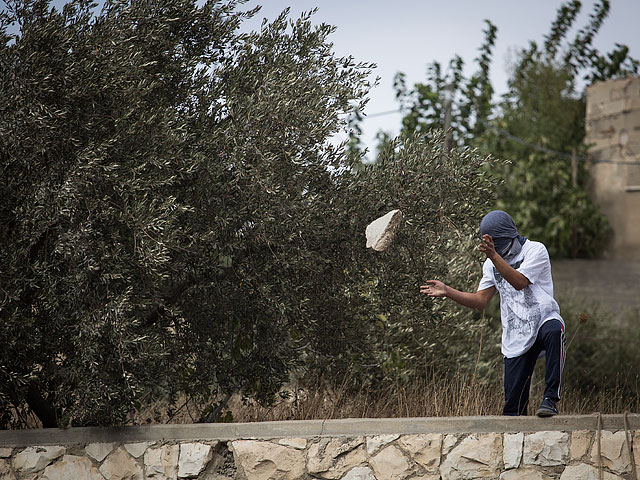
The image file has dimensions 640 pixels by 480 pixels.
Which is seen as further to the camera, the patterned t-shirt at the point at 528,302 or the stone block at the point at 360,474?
the stone block at the point at 360,474

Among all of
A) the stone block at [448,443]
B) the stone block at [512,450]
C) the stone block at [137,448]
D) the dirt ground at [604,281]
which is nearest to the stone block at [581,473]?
the stone block at [512,450]

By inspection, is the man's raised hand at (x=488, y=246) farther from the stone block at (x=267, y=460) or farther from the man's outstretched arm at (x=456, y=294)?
the stone block at (x=267, y=460)

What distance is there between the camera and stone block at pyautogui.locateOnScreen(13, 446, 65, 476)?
5.39 meters

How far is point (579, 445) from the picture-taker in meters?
5.01

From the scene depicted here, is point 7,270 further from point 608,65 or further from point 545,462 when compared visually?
point 608,65

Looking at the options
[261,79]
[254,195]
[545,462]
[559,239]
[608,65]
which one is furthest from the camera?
[608,65]

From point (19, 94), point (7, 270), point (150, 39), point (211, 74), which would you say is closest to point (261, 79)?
point (211, 74)

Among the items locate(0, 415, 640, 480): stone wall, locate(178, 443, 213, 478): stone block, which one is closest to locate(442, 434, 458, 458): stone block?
locate(0, 415, 640, 480): stone wall

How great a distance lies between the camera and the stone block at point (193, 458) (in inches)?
208

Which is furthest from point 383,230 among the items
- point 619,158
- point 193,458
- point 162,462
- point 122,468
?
point 619,158

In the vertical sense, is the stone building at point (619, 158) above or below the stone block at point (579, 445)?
above

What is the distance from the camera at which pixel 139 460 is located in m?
5.32

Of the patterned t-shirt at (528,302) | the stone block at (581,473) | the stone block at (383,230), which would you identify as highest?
the stone block at (383,230)

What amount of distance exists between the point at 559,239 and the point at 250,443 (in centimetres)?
1552
